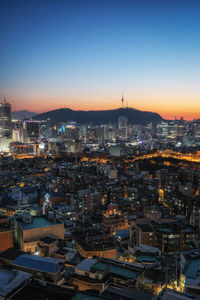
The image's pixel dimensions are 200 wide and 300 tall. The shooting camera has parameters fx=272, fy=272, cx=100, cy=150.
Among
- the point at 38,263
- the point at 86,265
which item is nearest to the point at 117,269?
the point at 86,265

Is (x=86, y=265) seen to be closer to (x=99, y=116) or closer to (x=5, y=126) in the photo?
(x=5, y=126)

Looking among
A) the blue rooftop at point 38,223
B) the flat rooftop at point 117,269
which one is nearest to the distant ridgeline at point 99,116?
the blue rooftop at point 38,223

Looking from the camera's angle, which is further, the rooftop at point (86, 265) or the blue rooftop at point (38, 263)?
the rooftop at point (86, 265)

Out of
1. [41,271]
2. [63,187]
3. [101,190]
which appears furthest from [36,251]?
[63,187]

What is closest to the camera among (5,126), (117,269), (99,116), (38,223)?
(117,269)

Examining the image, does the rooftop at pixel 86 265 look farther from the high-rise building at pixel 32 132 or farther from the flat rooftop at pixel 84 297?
the high-rise building at pixel 32 132

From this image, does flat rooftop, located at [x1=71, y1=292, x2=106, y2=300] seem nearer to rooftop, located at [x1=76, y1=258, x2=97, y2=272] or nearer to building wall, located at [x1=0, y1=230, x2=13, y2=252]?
rooftop, located at [x1=76, y1=258, x2=97, y2=272]

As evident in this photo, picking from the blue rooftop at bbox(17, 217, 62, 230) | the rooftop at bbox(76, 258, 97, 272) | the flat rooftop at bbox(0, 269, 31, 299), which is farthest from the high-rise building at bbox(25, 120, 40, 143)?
the flat rooftop at bbox(0, 269, 31, 299)
